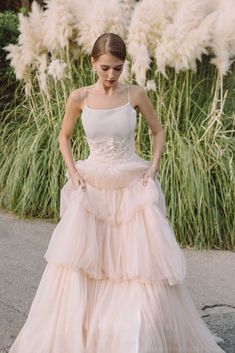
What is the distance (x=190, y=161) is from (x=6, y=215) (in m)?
1.93

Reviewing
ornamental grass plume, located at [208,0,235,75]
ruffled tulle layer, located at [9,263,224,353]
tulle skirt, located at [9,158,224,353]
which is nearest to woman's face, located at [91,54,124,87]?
tulle skirt, located at [9,158,224,353]

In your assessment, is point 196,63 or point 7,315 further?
point 196,63

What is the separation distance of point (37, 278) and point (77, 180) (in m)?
1.60

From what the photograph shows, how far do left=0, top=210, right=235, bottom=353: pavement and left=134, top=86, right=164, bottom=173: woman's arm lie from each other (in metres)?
1.10

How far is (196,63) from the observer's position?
6.09m

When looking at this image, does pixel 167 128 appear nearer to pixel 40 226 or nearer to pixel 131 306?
pixel 40 226

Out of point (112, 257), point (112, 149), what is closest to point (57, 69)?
point (112, 149)

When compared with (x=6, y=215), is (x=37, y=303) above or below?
above

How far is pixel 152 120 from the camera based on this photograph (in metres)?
3.35

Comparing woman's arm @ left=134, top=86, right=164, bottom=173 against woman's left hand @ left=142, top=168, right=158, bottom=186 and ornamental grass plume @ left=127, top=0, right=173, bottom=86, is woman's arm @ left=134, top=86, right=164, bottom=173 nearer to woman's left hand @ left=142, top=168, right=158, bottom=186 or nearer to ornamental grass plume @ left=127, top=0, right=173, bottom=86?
woman's left hand @ left=142, top=168, right=158, bottom=186

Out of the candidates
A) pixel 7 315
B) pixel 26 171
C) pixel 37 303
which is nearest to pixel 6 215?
pixel 26 171

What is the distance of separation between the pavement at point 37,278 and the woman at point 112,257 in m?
0.49

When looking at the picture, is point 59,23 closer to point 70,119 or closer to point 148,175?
point 70,119

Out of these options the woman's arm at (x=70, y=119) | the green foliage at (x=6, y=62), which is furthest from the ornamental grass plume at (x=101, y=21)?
the woman's arm at (x=70, y=119)
